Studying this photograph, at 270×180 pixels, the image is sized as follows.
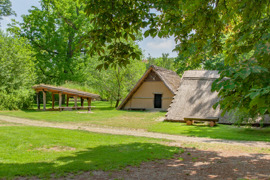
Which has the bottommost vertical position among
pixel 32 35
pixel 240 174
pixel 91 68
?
pixel 240 174

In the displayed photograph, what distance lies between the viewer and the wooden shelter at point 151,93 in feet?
84.8

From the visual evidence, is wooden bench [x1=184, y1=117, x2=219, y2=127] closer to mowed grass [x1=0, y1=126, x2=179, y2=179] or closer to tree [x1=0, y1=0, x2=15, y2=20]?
mowed grass [x1=0, y1=126, x2=179, y2=179]

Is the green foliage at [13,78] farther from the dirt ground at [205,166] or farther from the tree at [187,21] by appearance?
the tree at [187,21]

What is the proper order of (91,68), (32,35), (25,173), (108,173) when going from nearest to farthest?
(25,173)
(108,173)
(91,68)
(32,35)

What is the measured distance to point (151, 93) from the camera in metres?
26.4

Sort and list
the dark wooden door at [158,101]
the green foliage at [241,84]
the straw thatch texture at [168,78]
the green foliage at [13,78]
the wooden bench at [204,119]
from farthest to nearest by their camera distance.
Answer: the dark wooden door at [158,101], the straw thatch texture at [168,78], the green foliage at [13,78], the wooden bench at [204,119], the green foliage at [241,84]

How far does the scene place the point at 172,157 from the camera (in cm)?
715

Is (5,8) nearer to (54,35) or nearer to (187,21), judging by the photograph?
(54,35)

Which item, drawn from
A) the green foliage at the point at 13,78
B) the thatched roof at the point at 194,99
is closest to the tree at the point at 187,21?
the thatched roof at the point at 194,99

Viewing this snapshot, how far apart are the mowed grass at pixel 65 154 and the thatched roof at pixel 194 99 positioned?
8500 millimetres

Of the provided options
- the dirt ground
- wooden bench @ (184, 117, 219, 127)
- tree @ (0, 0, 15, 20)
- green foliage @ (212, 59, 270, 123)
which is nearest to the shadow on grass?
the dirt ground

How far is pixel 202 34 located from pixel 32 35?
33.6 meters

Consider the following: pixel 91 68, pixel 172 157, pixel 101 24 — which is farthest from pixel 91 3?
pixel 91 68

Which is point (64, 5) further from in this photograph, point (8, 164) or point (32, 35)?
point (8, 164)
